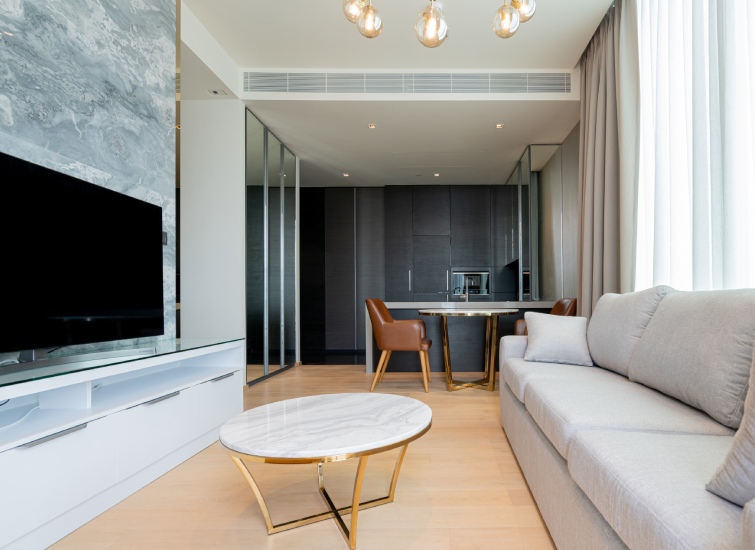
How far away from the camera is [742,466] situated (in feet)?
2.63

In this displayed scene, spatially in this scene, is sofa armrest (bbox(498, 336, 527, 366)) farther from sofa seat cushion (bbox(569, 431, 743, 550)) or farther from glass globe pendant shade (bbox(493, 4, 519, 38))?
glass globe pendant shade (bbox(493, 4, 519, 38))

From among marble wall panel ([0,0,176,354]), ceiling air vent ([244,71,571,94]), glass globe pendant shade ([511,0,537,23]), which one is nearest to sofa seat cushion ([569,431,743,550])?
glass globe pendant shade ([511,0,537,23])

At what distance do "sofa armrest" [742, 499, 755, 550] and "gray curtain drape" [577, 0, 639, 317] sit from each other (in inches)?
Result: 103

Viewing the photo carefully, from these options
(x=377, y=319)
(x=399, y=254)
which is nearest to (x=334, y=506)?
(x=377, y=319)

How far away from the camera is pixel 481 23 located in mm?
3463

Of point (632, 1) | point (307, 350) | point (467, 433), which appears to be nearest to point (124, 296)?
point (467, 433)

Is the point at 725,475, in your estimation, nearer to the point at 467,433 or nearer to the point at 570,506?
the point at 570,506

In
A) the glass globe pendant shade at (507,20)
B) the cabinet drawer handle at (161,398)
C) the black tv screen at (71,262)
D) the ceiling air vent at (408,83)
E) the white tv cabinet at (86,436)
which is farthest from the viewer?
the ceiling air vent at (408,83)

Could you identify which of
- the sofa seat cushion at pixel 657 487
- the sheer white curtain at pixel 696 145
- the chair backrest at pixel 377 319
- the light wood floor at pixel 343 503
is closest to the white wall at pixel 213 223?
the chair backrest at pixel 377 319

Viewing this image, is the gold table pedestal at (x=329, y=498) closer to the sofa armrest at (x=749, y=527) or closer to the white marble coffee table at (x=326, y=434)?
the white marble coffee table at (x=326, y=434)

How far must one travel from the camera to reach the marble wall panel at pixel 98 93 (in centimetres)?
192

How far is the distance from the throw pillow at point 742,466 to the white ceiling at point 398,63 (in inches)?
129

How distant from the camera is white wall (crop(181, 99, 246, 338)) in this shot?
13.9 ft

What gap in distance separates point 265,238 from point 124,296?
2.59 m
